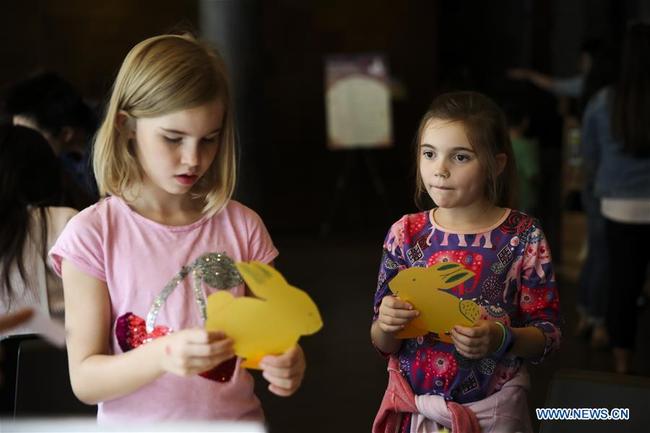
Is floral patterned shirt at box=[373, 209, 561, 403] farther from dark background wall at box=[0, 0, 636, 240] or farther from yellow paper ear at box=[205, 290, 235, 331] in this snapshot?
dark background wall at box=[0, 0, 636, 240]

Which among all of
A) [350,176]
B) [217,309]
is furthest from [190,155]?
[350,176]

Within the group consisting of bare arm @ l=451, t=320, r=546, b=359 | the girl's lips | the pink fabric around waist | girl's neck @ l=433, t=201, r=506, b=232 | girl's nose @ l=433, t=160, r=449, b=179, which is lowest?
the pink fabric around waist

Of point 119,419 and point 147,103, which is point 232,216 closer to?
point 147,103

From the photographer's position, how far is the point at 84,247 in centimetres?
158

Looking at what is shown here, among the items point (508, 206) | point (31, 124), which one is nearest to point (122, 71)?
point (508, 206)

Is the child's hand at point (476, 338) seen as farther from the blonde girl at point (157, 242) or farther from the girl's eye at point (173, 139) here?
the girl's eye at point (173, 139)

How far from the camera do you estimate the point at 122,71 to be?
5.23 ft

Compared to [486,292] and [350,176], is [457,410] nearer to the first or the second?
[486,292]

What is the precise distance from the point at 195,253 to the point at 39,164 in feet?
2.76

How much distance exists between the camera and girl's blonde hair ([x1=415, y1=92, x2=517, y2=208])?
181 cm

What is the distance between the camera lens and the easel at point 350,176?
8478 mm

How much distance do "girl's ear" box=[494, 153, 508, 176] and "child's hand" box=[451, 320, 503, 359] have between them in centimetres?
Answer: 32

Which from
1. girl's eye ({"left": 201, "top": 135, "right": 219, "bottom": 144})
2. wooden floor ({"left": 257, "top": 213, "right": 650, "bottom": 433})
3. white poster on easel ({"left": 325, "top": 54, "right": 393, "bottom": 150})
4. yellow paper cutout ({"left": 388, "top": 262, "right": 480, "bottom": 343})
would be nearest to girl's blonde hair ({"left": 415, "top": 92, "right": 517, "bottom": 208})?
yellow paper cutout ({"left": 388, "top": 262, "right": 480, "bottom": 343})

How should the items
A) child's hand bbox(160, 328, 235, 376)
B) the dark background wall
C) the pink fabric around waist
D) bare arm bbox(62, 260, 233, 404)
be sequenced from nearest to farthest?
child's hand bbox(160, 328, 235, 376) < bare arm bbox(62, 260, 233, 404) < the pink fabric around waist < the dark background wall
